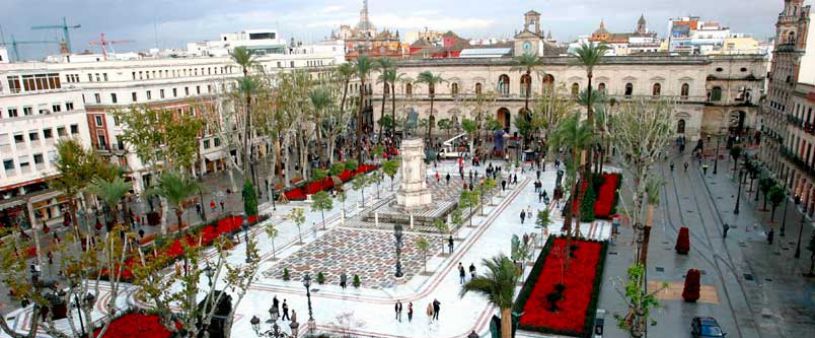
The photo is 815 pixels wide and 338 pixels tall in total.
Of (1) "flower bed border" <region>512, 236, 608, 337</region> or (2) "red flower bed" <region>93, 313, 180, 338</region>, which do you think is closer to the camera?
(1) "flower bed border" <region>512, 236, 608, 337</region>

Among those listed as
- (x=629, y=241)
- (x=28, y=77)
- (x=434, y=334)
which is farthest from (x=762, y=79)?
(x=28, y=77)

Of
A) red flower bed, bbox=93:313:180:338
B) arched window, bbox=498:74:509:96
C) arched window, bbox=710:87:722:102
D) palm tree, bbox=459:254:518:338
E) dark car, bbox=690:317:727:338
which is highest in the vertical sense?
arched window, bbox=498:74:509:96

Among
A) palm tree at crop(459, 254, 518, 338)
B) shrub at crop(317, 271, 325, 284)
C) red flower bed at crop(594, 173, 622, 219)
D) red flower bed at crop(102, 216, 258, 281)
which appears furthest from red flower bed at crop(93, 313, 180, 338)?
red flower bed at crop(594, 173, 622, 219)

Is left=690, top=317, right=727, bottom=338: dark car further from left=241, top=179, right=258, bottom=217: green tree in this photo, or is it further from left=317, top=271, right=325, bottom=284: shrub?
left=241, top=179, right=258, bottom=217: green tree

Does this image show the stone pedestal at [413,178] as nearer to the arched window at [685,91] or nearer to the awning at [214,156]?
the awning at [214,156]

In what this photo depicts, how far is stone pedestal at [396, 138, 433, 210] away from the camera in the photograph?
132ft

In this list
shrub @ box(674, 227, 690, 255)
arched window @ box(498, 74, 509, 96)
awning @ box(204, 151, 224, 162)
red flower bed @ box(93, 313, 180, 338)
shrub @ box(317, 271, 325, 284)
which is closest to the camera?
red flower bed @ box(93, 313, 180, 338)

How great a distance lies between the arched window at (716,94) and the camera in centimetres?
6931

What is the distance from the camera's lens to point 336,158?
2499 inches

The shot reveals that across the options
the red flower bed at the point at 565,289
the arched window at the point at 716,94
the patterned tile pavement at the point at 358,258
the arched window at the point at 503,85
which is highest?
the arched window at the point at 503,85

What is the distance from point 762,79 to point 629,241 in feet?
150

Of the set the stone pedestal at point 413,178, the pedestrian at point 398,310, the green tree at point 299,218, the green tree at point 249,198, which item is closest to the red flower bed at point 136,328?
the pedestrian at point 398,310

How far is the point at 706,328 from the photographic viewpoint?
72.1 ft

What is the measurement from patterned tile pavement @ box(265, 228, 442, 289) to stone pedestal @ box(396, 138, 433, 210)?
4229 mm
